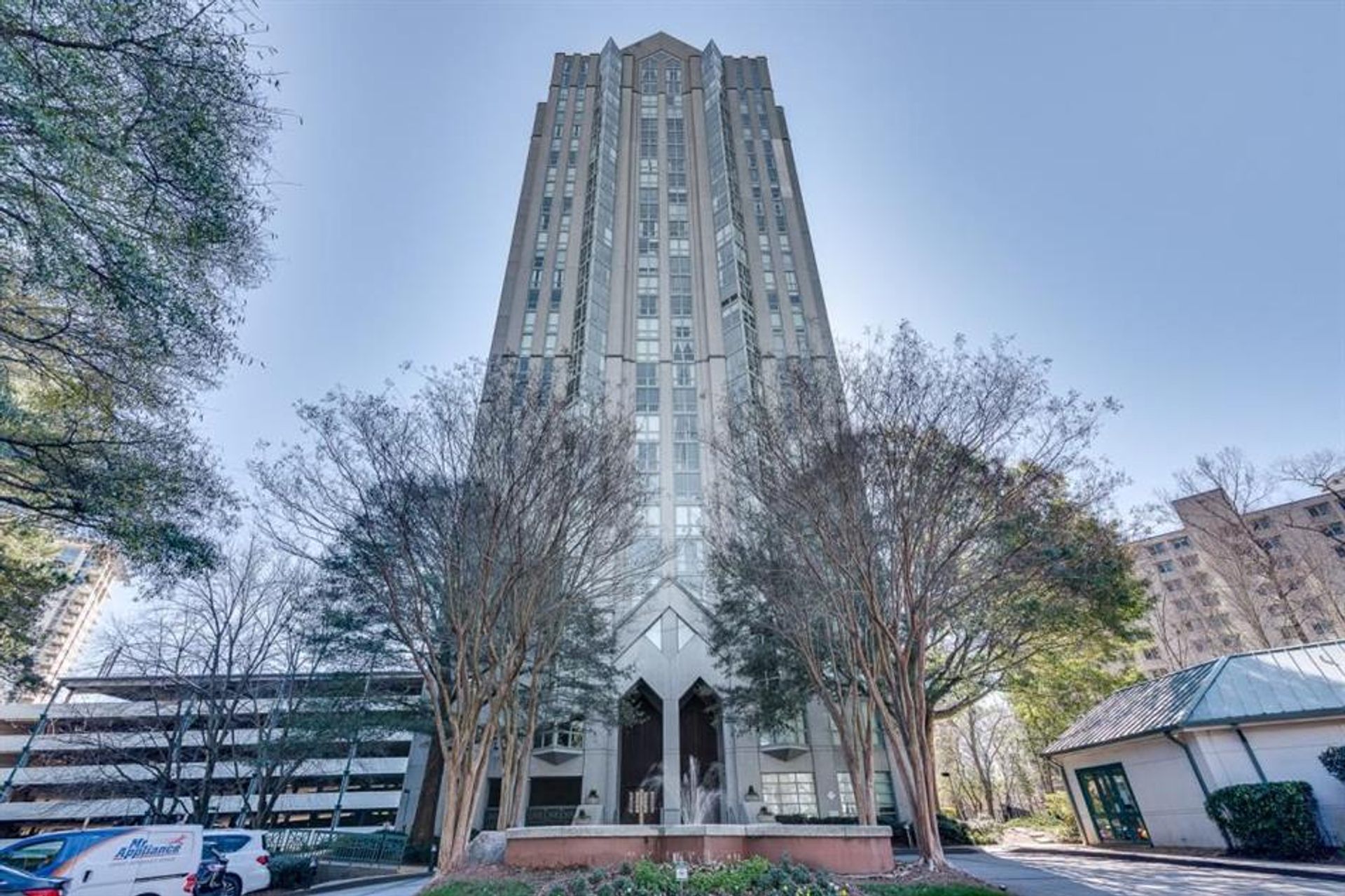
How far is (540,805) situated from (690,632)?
30.3 ft

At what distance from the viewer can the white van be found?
8664 mm

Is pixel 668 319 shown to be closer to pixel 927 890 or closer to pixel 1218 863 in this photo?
pixel 1218 863

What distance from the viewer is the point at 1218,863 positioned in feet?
35.2

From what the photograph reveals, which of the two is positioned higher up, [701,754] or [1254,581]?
[1254,581]

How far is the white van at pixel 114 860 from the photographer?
866cm

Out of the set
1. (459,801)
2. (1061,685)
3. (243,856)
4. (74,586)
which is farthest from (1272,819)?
(74,586)

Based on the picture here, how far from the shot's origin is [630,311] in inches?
1517

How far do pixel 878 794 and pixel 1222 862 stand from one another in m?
14.6

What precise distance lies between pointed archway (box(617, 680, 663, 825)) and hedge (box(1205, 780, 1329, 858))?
1678 centimetres

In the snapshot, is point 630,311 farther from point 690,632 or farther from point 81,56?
point 81,56

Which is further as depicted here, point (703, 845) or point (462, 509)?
point (462, 509)

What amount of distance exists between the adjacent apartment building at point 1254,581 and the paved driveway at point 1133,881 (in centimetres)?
976

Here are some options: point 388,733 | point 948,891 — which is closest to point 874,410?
point 948,891

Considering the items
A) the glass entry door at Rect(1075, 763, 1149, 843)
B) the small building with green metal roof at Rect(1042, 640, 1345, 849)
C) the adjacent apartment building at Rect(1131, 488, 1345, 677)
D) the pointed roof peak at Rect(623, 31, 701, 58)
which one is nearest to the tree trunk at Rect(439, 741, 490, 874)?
the small building with green metal roof at Rect(1042, 640, 1345, 849)
